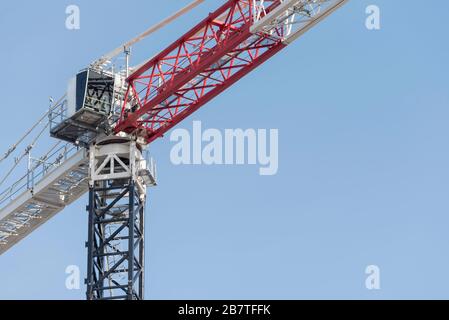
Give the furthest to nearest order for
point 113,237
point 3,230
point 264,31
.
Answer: point 3,230 < point 113,237 < point 264,31

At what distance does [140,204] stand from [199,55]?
29.8 ft

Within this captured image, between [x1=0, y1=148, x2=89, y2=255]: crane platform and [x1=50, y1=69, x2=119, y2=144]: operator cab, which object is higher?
[x1=50, y1=69, x2=119, y2=144]: operator cab

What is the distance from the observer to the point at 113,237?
255 ft

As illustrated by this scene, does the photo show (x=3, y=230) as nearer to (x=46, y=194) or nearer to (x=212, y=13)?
(x=46, y=194)

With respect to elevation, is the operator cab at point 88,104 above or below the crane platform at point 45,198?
above

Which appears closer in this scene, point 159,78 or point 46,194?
point 159,78

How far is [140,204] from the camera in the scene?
7906cm

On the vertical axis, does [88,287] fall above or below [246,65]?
below

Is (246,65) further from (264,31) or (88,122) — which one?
(88,122)
